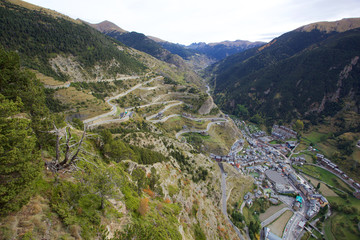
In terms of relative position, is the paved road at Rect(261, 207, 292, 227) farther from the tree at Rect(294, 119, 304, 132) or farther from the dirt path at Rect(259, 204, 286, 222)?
the tree at Rect(294, 119, 304, 132)

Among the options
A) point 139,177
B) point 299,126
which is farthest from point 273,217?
point 299,126

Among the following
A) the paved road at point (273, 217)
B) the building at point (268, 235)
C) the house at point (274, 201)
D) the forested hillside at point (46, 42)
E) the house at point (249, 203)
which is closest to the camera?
the building at point (268, 235)

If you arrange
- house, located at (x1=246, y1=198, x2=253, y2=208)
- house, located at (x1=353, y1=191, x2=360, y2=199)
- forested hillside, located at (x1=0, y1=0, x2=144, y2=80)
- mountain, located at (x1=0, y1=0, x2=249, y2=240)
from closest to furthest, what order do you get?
mountain, located at (x1=0, y1=0, x2=249, y2=240), house, located at (x1=246, y1=198, x2=253, y2=208), house, located at (x1=353, y1=191, x2=360, y2=199), forested hillside, located at (x1=0, y1=0, x2=144, y2=80)

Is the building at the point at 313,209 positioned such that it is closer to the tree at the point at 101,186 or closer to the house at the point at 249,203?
the house at the point at 249,203

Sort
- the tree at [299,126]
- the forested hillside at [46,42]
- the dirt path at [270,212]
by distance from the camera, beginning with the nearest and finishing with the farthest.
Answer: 1. the dirt path at [270,212]
2. the forested hillside at [46,42]
3. the tree at [299,126]

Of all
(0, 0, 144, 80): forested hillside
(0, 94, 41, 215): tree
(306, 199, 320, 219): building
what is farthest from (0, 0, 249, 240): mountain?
(306, 199, 320, 219): building

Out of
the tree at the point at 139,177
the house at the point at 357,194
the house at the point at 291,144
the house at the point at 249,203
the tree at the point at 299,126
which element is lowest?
the house at the point at 249,203

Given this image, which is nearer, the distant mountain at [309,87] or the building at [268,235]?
the building at [268,235]

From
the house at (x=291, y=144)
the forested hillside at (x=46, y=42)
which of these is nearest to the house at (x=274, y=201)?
the house at (x=291, y=144)
